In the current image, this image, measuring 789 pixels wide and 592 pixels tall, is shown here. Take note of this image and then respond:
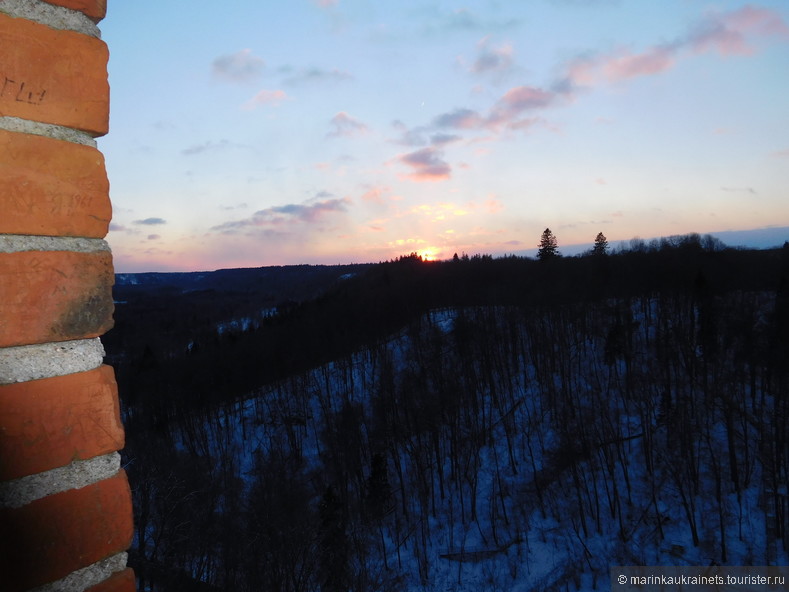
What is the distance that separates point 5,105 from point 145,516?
21790 mm

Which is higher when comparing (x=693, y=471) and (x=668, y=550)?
(x=693, y=471)

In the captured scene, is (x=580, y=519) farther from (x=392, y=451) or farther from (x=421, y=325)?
(x=421, y=325)

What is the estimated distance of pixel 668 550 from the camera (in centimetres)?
2638

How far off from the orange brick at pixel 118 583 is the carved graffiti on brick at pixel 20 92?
2.76ft

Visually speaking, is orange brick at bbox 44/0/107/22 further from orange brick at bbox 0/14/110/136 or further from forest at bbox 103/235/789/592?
forest at bbox 103/235/789/592

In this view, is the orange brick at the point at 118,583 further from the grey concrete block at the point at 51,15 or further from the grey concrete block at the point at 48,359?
the grey concrete block at the point at 51,15

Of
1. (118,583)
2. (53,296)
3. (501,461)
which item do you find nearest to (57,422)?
(53,296)

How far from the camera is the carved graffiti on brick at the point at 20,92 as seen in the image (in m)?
0.80

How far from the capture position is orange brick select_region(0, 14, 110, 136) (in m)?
0.81

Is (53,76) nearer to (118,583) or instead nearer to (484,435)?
(118,583)

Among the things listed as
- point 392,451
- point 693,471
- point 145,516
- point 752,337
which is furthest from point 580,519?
point 145,516

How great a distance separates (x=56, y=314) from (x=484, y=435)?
3965cm

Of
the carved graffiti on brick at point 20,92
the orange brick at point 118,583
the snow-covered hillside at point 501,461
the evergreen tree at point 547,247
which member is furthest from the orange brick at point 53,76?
the evergreen tree at point 547,247

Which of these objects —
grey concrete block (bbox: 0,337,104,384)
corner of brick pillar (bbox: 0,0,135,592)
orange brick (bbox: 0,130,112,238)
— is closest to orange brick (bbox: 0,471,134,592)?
corner of brick pillar (bbox: 0,0,135,592)
